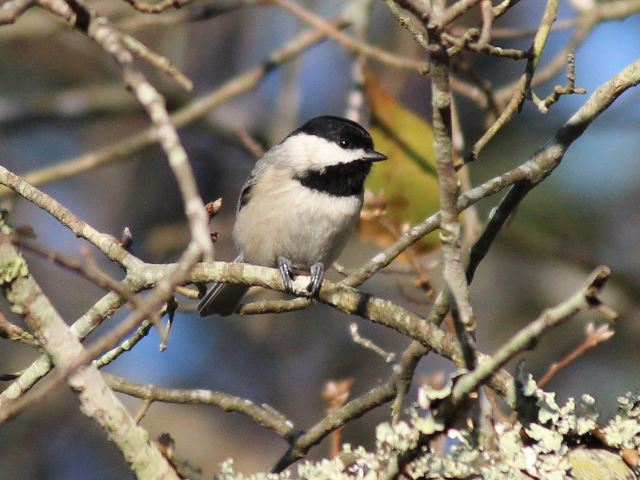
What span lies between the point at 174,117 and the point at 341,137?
870 mm

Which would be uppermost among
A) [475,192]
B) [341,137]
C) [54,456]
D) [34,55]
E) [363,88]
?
[34,55]

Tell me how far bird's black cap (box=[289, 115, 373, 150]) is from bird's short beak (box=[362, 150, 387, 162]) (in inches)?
1.6

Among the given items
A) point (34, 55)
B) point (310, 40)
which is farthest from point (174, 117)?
point (34, 55)

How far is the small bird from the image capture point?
414 centimetres

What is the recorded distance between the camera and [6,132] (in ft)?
17.3

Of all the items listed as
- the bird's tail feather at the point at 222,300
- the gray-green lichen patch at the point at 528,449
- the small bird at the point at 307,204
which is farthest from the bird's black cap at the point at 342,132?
the gray-green lichen patch at the point at 528,449

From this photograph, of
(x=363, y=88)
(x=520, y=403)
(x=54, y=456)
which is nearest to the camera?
(x=520, y=403)

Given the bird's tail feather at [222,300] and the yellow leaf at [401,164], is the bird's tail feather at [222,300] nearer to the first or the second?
the bird's tail feather at [222,300]

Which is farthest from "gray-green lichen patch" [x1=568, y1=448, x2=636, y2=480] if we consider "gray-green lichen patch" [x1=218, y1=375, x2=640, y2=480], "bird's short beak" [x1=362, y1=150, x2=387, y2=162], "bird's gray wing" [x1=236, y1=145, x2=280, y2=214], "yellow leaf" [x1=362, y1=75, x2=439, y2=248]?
"bird's gray wing" [x1=236, y1=145, x2=280, y2=214]

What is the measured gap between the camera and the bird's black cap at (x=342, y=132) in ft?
13.9

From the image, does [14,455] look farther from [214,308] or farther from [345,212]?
[345,212]

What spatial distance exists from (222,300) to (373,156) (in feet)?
3.15

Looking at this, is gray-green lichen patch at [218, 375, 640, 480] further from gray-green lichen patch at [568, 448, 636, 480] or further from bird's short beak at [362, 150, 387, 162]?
bird's short beak at [362, 150, 387, 162]

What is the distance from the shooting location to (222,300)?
422cm
